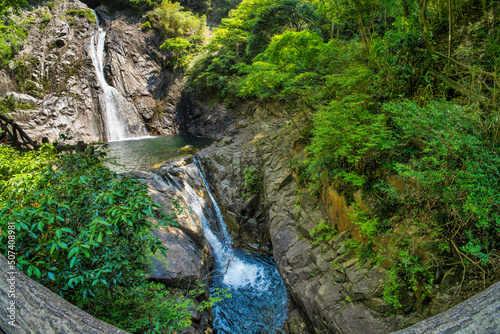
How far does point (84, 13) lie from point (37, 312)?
28.6 meters

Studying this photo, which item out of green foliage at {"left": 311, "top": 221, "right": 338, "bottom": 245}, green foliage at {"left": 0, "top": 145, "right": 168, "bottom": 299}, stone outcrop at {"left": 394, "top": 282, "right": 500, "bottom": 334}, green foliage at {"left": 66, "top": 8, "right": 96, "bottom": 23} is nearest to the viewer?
stone outcrop at {"left": 394, "top": 282, "right": 500, "bottom": 334}

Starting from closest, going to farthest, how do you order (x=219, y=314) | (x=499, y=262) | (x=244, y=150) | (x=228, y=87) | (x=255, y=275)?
(x=499, y=262) → (x=219, y=314) → (x=255, y=275) → (x=244, y=150) → (x=228, y=87)

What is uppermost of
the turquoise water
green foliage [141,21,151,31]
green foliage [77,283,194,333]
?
green foliage [141,21,151,31]

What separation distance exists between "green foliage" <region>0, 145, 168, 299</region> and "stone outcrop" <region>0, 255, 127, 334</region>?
0.16m

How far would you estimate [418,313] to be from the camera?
3.40 meters

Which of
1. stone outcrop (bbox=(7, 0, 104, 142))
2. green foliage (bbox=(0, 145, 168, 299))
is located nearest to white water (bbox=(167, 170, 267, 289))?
green foliage (bbox=(0, 145, 168, 299))

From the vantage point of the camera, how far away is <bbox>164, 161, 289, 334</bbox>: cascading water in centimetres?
572

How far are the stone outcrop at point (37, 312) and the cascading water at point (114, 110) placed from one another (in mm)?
19705

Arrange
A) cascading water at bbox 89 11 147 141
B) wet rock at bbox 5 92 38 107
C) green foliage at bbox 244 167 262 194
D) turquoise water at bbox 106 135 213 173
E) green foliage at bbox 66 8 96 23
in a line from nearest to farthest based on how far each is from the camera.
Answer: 1. green foliage at bbox 244 167 262 194
2. turquoise water at bbox 106 135 213 173
3. wet rock at bbox 5 92 38 107
4. cascading water at bbox 89 11 147 141
5. green foliage at bbox 66 8 96 23

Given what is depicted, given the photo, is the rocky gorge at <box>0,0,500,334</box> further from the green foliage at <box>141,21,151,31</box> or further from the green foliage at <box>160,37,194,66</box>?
the green foliage at <box>160,37,194,66</box>

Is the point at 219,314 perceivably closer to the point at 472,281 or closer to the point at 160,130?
the point at 472,281

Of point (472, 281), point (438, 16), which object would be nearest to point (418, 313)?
point (472, 281)

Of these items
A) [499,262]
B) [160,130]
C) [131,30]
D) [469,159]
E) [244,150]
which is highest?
[131,30]

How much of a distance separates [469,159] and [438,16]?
3.70m
